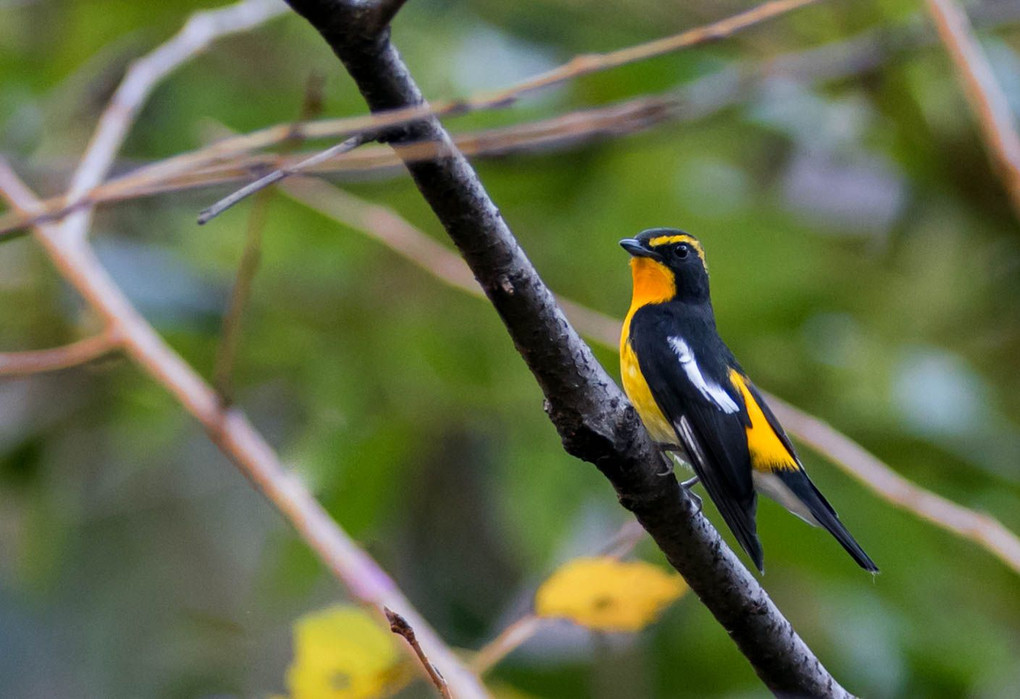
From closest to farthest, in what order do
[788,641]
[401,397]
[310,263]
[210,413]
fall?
1. [788,641]
2. [210,413]
3. [401,397]
4. [310,263]

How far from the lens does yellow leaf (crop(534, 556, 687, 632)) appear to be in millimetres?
1412

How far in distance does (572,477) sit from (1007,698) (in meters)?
1.37

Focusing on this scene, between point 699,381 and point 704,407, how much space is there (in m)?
0.09

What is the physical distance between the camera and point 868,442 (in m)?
3.03

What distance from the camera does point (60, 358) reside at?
1.87 meters

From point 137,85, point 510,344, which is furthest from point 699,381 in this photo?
point 137,85

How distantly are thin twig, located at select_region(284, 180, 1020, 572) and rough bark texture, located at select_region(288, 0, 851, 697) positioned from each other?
608mm

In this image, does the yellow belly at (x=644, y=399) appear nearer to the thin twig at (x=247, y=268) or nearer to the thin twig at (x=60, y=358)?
the thin twig at (x=247, y=268)

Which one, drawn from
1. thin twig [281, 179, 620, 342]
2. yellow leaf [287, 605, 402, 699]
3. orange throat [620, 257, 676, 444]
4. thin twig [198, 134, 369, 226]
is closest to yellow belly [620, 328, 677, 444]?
orange throat [620, 257, 676, 444]

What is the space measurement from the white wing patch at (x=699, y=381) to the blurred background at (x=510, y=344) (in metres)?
0.69

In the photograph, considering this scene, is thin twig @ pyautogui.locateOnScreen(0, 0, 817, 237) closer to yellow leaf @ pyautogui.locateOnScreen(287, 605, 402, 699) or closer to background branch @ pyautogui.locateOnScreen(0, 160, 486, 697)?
background branch @ pyautogui.locateOnScreen(0, 160, 486, 697)

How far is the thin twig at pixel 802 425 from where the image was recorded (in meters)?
1.81

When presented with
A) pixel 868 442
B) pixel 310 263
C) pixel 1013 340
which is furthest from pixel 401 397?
pixel 1013 340

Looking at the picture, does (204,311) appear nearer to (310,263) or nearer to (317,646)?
(310,263)
